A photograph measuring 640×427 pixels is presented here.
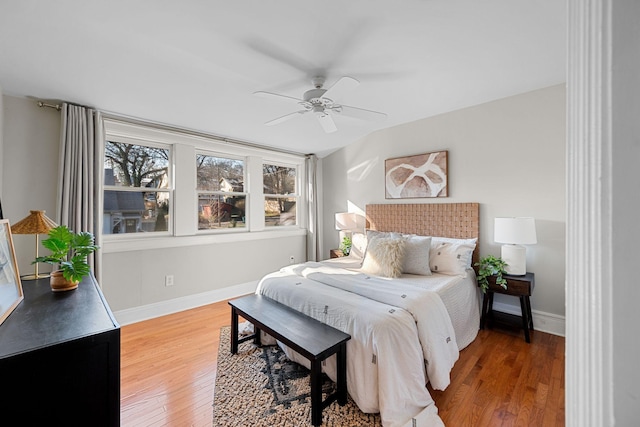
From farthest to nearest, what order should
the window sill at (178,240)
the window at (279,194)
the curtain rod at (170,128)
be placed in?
the window at (279,194) → the window sill at (178,240) → the curtain rod at (170,128)

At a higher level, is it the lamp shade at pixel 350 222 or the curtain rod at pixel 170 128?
the curtain rod at pixel 170 128

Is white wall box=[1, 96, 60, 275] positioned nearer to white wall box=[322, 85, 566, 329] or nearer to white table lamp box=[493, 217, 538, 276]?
white wall box=[322, 85, 566, 329]

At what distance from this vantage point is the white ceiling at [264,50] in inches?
63.6

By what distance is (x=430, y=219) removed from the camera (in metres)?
3.47

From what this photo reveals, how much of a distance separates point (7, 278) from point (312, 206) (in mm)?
3767

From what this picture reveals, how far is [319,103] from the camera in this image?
7.43ft

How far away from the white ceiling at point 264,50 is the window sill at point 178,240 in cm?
138

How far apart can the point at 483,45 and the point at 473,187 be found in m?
1.63

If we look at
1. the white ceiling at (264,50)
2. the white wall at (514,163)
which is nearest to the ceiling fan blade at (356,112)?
the white ceiling at (264,50)

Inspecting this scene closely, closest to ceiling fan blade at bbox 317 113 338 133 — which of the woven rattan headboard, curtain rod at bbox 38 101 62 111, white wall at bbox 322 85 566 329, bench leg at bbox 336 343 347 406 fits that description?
white wall at bbox 322 85 566 329

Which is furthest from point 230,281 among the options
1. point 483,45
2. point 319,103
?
point 483,45

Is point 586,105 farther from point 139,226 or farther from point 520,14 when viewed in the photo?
point 139,226

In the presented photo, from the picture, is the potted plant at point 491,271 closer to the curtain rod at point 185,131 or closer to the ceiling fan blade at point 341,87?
the ceiling fan blade at point 341,87

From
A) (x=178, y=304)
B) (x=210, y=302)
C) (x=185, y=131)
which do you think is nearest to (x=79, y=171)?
(x=185, y=131)
